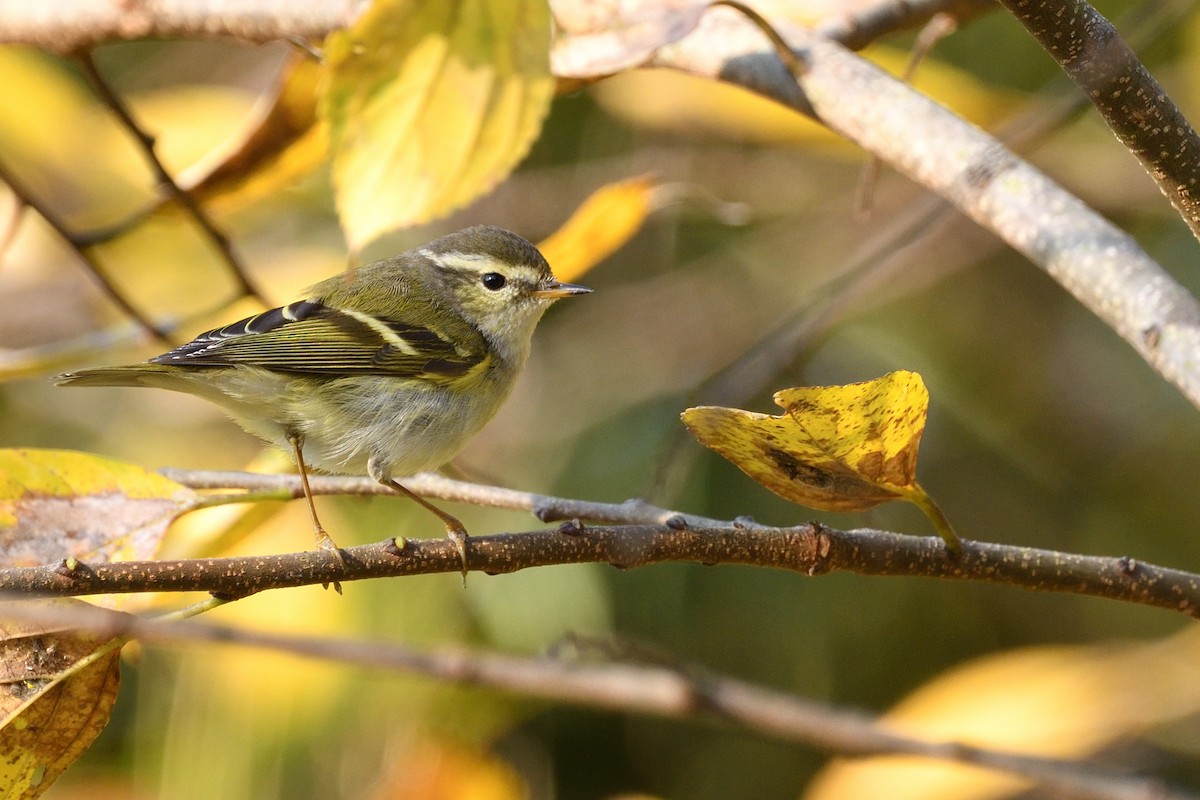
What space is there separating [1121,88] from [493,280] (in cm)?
184

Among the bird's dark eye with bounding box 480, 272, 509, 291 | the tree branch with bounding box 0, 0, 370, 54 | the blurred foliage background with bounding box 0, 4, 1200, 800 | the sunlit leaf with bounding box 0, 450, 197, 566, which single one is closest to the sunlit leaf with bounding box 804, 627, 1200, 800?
the blurred foliage background with bounding box 0, 4, 1200, 800

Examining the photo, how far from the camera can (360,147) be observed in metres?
1.62

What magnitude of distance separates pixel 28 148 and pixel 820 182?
2.32 meters

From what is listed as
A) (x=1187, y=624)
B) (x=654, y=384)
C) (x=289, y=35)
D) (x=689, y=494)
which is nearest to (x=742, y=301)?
(x=654, y=384)

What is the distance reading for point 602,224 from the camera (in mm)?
1948

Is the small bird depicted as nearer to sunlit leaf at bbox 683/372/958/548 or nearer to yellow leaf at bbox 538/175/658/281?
yellow leaf at bbox 538/175/658/281

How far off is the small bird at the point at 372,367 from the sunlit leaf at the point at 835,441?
0.88 m

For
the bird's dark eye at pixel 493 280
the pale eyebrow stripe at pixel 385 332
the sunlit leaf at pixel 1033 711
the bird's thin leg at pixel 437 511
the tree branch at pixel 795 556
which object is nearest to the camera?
the tree branch at pixel 795 556

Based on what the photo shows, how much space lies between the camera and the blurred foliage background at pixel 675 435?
253cm

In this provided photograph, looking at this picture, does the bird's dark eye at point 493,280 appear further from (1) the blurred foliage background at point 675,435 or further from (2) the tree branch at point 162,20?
(2) the tree branch at point 162,20

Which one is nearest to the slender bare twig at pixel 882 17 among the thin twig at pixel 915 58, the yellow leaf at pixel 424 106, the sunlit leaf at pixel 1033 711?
the thin twig at pixel 915 58

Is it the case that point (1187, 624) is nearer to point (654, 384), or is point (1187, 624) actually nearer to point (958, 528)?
point (958, 528)

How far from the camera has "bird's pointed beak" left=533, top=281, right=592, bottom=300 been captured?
2.53 m

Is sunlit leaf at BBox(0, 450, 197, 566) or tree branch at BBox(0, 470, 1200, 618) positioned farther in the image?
sunlit leaf at BBox(0, 450, 197, 566)
